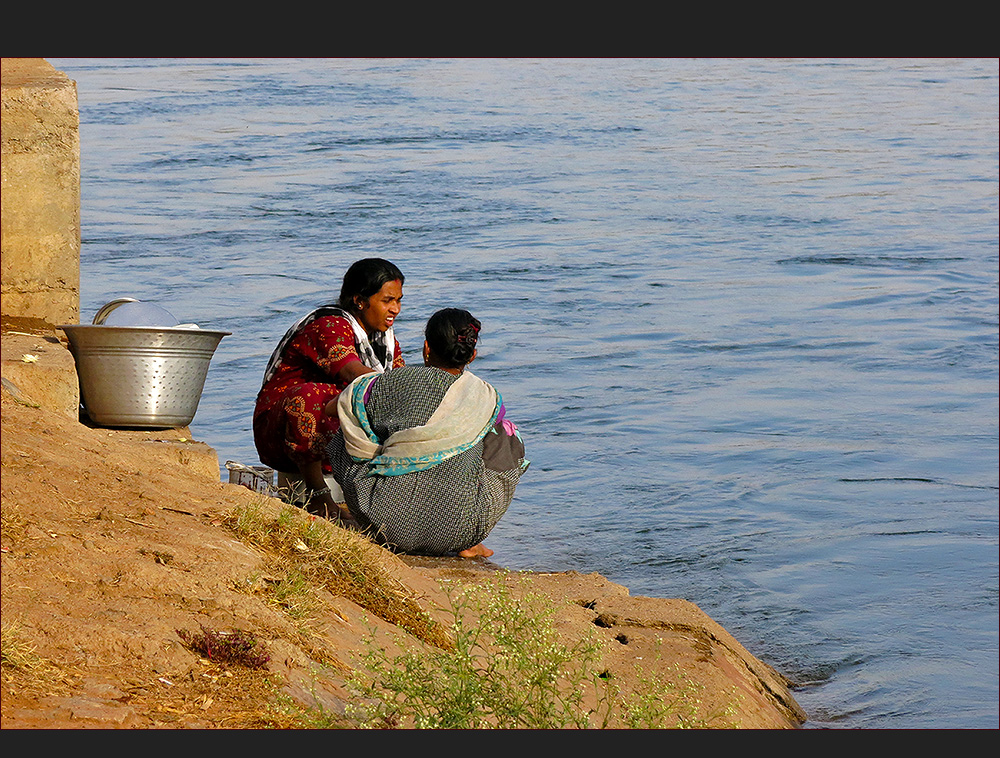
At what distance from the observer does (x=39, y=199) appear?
21.0ft

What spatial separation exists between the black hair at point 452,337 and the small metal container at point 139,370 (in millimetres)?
1375

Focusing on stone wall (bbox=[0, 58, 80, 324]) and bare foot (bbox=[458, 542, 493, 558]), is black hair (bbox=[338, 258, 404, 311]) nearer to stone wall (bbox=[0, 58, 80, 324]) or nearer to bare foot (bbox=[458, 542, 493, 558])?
bare foot (bbox=[458, 542, 493, 558])

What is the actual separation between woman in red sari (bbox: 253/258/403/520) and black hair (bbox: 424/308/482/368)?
53 centimetres

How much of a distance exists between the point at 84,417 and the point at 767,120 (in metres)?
19.9

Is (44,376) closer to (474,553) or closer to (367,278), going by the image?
(367,278)

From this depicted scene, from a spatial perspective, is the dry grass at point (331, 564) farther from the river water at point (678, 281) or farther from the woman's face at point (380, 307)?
the river water at point (678, 281)

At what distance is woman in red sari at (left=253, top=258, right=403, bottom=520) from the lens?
548cm

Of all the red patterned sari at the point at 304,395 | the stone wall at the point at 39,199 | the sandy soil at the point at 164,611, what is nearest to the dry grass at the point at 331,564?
the sandy soil at the point at 164,611

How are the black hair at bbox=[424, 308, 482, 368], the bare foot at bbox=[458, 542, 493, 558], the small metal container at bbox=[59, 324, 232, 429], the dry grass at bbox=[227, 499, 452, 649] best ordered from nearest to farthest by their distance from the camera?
1. the dry grass at bbox=[227, 499, 452, 649]
2. the black hair at bbox=[424, 308, 482, 368]
3. the bare foot at bbox=[458, 542, 493, 558]
4. the small metal container at bbox=[59, 324, 232, 429]

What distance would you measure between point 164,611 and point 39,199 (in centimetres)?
371

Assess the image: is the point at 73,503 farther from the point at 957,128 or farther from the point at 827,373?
the point at 957,128

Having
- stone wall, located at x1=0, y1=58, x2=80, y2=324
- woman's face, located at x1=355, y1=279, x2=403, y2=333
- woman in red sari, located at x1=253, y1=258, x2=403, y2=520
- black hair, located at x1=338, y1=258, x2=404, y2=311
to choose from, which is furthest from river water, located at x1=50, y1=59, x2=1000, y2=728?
stone wall, located at x1=0, y1=58, x2=80, y2=324

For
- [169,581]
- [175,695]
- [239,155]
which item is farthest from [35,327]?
[239,155]

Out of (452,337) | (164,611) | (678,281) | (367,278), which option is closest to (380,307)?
(367,278)
